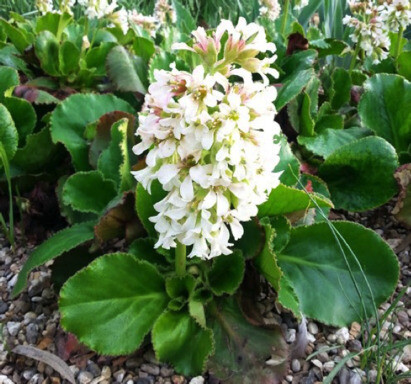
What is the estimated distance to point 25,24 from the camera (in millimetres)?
3100

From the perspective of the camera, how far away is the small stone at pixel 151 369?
153cm

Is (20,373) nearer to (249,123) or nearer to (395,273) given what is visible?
(249,123)

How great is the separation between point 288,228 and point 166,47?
1.38m

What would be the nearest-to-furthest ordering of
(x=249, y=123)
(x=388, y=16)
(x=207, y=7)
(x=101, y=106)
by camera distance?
(x=249, y=123) → (x=101, y=106) → (x=388, y=16) → (x=207, y=7)

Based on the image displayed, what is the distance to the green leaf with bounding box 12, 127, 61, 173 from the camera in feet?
6.78

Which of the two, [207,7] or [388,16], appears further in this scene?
[207,7]

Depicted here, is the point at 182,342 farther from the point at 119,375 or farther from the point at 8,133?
the point at 8,133

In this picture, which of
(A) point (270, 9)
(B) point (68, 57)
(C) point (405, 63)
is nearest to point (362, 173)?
(C) point (405, 63)

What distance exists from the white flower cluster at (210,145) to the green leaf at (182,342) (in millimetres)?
332

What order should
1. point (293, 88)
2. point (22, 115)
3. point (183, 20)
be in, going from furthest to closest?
point (183, 20), point (22, 115), point (293, 88)

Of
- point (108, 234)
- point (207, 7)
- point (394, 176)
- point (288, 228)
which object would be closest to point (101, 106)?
point (108, 234)

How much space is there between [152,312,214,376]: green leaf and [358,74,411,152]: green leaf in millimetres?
1137

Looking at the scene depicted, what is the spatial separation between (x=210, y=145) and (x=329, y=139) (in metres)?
1.15

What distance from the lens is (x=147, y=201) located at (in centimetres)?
160
